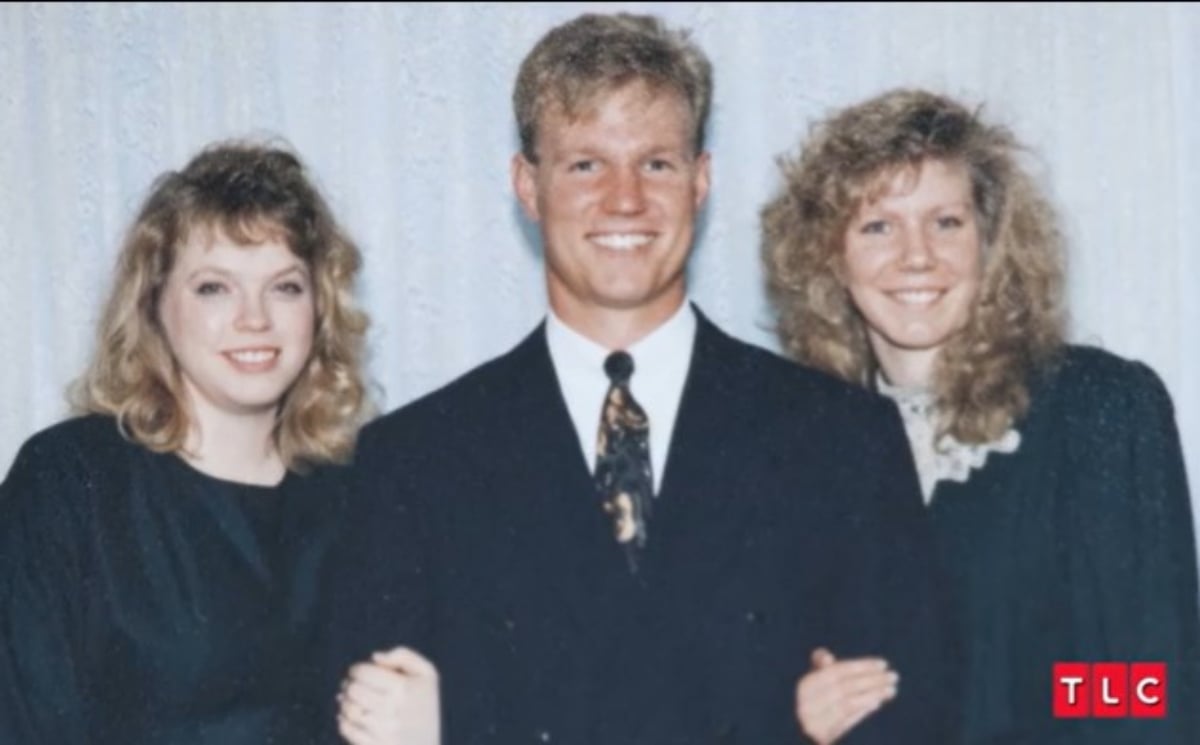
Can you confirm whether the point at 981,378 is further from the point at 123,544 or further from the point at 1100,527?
the point at 123,544

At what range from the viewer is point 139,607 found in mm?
2162

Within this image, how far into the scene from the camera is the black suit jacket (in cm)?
188

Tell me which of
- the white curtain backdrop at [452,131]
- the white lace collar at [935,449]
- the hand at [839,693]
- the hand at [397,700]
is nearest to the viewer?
the hand at [839,693]

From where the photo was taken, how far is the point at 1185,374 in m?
2.83

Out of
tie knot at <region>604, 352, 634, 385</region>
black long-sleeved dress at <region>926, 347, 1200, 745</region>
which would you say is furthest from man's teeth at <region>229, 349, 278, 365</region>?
black long-sleeved dress at <region>926, 347, 1200, 745</region>

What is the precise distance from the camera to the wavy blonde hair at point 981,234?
2.23 meters

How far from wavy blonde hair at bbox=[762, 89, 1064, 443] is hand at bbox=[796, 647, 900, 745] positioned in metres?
0.45

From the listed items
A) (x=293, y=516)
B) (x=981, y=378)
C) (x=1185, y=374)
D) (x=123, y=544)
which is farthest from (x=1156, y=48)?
(x=123, y=544)

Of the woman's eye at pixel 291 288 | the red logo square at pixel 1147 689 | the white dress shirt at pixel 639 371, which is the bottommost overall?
the red logo square at pixel 1147 689

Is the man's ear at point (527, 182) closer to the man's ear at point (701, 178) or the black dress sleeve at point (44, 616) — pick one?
the man's ear at point (701, 178)

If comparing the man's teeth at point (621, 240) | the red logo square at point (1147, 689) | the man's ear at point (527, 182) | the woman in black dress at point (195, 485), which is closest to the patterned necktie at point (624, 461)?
the man's teeth at point (621, 240)

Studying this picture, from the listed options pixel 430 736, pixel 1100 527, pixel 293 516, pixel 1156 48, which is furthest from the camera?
pixel 1156 48

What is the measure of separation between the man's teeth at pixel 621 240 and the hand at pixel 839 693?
0.52 metres

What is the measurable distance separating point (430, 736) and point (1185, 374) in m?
1.50
